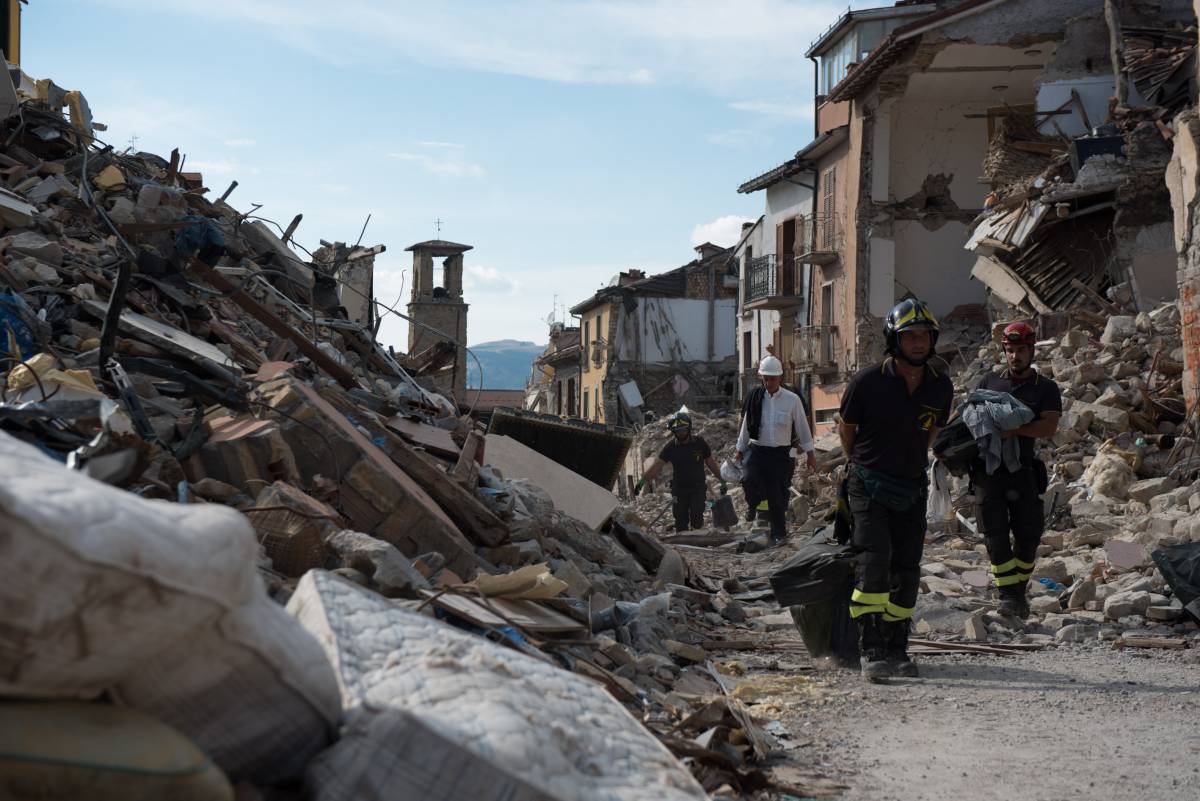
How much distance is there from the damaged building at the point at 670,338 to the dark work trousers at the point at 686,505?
112ft

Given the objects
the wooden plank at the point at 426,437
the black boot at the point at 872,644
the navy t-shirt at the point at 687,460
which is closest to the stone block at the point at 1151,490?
the navy t-shirt at the point at 687,460

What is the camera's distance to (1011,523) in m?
7.76

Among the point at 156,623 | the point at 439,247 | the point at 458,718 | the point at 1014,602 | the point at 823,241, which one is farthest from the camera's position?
the point at 439,247

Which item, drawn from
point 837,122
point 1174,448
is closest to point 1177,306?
point 1174,448

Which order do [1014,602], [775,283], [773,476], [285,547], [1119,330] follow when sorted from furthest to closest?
[775,283], [1119,330], [773,476], [1014,602], [285,547]

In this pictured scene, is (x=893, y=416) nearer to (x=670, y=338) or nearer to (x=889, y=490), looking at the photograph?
(x=889, y=490)

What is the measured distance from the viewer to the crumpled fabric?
7.61 metres

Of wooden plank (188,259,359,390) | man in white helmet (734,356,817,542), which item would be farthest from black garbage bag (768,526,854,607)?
man in white helmet (734,356,817,542)

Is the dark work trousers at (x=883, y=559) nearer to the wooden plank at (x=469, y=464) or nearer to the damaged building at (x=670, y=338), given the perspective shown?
the wooden plank at (x=469, y=464)

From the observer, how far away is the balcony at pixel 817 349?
31.2m

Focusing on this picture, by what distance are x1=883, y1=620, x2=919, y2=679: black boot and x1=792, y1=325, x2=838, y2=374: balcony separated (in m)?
25.2

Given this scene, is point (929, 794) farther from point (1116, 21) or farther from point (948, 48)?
point (948, 48)

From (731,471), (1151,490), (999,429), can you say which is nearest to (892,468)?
(999,429)

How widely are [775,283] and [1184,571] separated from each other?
96.2ft
